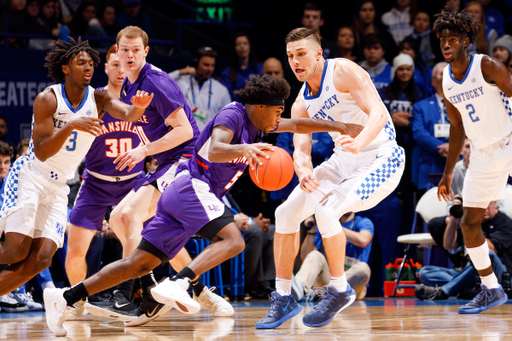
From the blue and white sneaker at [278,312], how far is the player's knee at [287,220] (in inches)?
18.1

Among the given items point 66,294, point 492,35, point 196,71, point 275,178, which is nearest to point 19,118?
point 196,71

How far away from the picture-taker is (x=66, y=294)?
4434mm

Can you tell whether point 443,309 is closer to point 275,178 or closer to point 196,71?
point 275,178

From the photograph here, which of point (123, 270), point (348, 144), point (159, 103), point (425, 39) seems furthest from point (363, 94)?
point (425, 39)

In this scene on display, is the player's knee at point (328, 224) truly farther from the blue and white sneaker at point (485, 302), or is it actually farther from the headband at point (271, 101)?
the blue and white sneaker at point (485, 302)

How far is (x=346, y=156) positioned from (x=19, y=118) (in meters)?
5.67

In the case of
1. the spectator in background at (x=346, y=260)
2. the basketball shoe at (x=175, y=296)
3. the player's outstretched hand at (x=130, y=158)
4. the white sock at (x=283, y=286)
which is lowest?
the spectator in background at (x=346, y=260)

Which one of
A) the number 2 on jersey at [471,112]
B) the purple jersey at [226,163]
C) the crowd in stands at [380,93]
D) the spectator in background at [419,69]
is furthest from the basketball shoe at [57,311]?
the spectator in background at [419,69]

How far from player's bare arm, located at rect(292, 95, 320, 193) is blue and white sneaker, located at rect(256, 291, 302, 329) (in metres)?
0.82

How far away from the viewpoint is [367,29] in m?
10.2

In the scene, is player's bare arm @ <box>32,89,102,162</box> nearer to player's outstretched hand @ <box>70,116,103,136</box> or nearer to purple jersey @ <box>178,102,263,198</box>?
player's outstretched hand @ <box>70,116,103,136</box>

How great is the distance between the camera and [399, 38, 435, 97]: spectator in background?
9094 millimetres

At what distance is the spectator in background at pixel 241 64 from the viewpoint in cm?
933

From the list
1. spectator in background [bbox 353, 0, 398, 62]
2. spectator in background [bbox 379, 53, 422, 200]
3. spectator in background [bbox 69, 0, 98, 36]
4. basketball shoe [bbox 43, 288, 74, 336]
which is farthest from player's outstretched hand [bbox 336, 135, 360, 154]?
spectator in background [bbox 69, 0, 98, 36]
